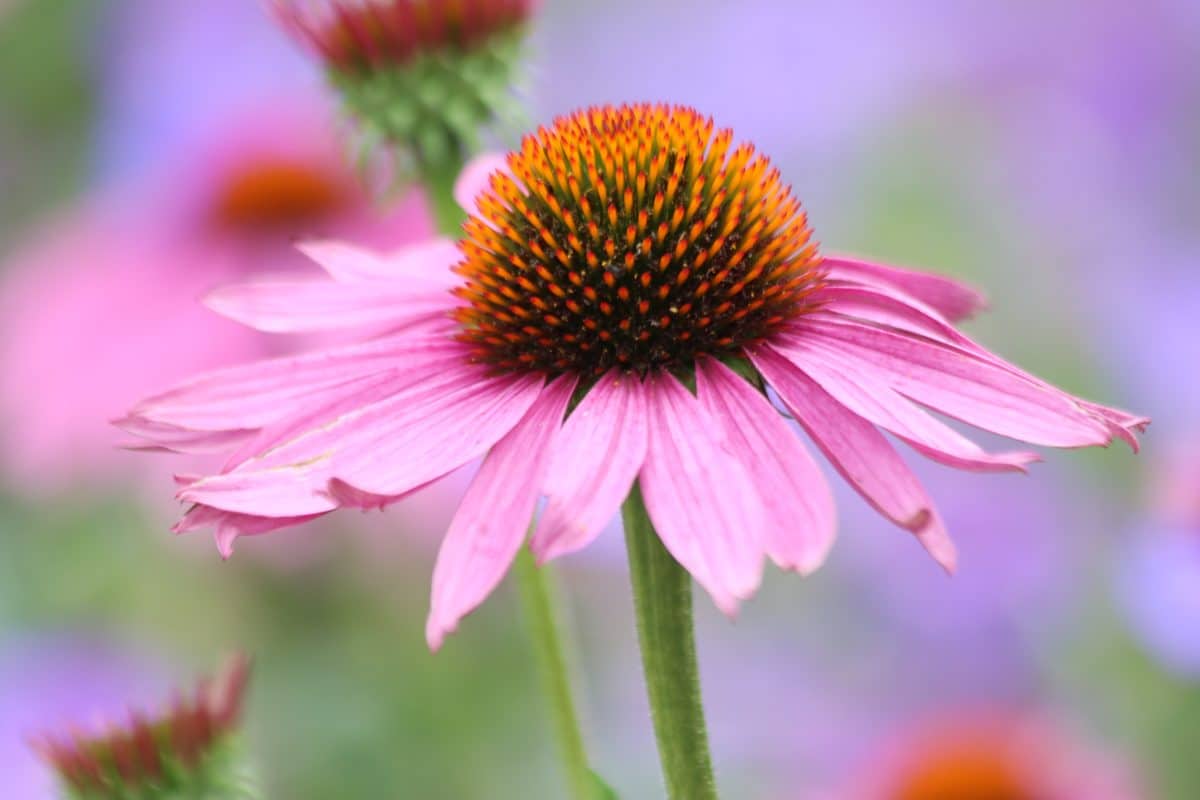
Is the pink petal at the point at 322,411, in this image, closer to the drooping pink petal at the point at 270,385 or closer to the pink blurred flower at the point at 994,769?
the drooping pink petal at the point at 270,385

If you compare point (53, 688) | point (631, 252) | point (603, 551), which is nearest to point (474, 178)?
point (631, 252)

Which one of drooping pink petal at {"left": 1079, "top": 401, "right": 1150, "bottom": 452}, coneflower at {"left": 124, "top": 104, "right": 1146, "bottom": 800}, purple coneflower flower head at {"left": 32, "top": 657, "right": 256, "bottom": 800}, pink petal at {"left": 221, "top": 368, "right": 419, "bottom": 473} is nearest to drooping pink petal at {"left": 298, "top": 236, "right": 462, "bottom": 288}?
coneflower at {"left": 124, "top": 104, "right": 1146, "bottom": 800}

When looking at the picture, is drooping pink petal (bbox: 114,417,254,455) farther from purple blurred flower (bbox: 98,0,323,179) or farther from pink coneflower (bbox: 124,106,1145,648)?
purple blurred flower (bbox: 98,0,323,179)

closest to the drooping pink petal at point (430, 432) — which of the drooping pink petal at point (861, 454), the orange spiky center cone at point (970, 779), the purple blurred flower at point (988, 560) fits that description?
the drooping pink petal at point (861, 454)

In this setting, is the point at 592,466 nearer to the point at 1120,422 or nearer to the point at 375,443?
the point at 375,443

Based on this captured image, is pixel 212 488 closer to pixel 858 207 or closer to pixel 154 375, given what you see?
pixel 154 375
